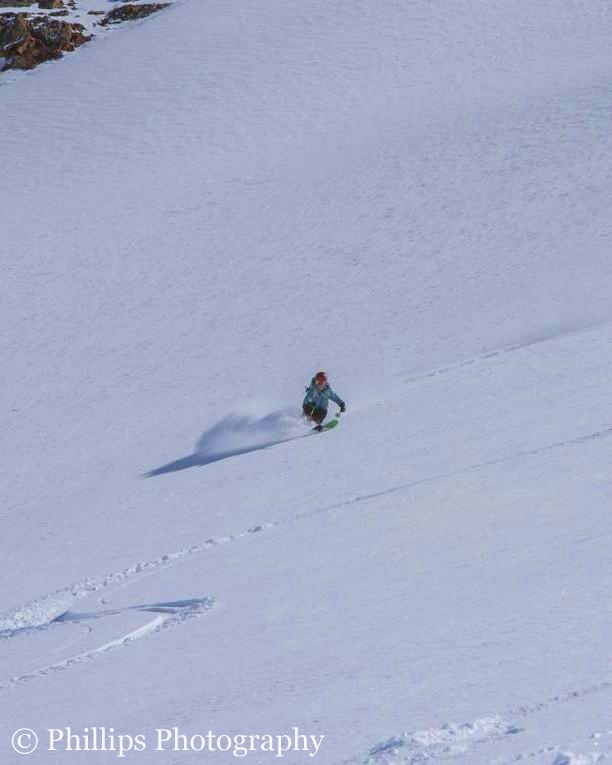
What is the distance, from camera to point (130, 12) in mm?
42875

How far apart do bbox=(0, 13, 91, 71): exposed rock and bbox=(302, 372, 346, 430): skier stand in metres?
28.8

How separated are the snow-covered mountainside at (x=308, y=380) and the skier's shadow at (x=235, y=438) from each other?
0.06 m

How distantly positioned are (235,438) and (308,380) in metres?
2.65

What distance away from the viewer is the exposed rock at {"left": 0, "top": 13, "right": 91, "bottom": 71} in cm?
4022

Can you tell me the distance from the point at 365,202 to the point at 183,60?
538 inches

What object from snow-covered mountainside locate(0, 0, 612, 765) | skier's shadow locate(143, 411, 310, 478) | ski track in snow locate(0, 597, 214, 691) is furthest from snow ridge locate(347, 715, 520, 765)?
skier's shadow locate(143, 411, 310, 478)

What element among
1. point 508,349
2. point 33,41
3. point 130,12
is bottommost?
point 508,349

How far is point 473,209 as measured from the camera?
2556 centimetres

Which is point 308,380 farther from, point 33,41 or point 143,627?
point 33,41

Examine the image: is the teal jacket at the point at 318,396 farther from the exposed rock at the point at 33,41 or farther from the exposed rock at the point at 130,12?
the exposed rock at the point at 130,12

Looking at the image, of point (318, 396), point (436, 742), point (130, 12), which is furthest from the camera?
point (130, 12)

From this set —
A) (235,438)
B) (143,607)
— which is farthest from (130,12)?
(143,607)

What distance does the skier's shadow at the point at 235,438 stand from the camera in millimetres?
14930

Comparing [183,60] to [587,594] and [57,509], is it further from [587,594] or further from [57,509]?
[587,594]
